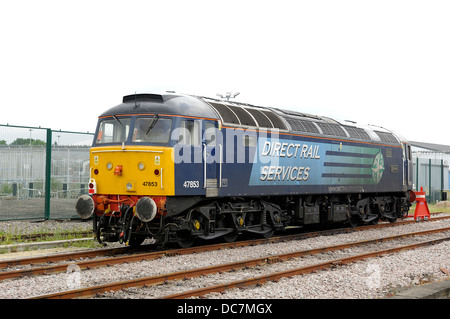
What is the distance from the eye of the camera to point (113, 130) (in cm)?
1232

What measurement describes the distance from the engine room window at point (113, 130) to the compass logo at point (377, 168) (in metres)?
9.92

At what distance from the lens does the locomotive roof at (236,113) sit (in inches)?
472

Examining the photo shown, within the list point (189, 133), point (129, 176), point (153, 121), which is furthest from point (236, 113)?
point (129, 176)

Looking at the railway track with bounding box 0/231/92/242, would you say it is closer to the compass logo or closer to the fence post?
the fence post

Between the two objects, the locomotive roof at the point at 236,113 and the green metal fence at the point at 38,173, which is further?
the green metal fence at the point at 38,173

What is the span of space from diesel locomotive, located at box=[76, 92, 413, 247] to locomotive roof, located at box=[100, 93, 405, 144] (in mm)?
29

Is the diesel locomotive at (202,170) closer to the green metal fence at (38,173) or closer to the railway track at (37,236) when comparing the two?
the railway track at (37,236)

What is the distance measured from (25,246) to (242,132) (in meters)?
5.80

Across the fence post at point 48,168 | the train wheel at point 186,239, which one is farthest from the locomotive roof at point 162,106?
the fence post at point 48,168

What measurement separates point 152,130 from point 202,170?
4.70 feet

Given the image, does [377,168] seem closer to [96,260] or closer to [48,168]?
[48,168]

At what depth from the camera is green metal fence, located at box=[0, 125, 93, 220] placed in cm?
1622
